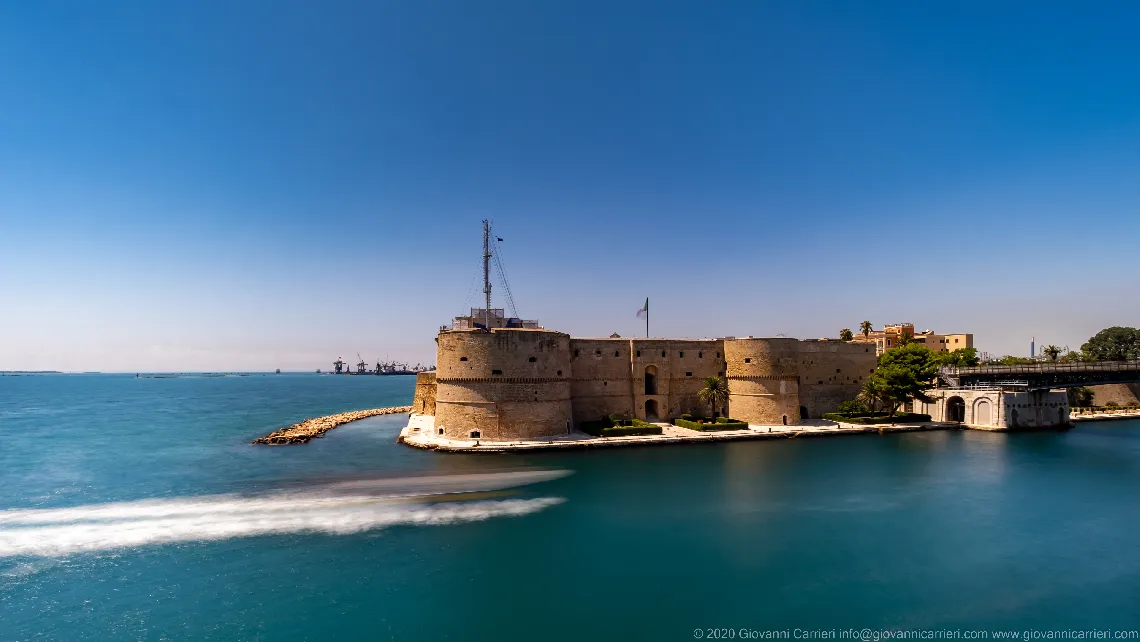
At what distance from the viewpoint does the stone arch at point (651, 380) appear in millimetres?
43688

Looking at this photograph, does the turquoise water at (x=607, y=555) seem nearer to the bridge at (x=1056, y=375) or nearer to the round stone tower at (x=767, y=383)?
the round stone tower at (x=767, y=383)

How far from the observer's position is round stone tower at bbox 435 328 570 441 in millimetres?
35344

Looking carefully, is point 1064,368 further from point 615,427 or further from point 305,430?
point 305,430

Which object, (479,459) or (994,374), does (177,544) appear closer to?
(479,459)

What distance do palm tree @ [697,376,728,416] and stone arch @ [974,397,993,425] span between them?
21225 mm

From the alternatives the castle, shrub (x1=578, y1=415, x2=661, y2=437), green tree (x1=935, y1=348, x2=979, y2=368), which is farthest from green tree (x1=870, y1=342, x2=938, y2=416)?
shrub (x1=578, y1=415, x2=661, y2=437)

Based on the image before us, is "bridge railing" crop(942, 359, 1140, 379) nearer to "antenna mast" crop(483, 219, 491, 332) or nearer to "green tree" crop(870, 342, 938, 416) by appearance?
"green tree" crop(870, 342, 938, 416)

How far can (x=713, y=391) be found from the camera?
1690 inches

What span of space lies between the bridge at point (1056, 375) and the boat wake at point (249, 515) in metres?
45.0

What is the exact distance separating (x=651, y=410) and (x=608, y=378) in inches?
194

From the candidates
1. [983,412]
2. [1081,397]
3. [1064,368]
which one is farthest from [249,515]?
[1081,397]

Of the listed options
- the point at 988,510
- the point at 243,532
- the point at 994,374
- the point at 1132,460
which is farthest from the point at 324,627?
the point at 994,374

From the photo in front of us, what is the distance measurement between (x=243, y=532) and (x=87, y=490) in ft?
→ 44.2

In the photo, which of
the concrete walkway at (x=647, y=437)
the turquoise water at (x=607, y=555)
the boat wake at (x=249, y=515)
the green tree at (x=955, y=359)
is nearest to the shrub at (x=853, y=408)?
the concrete walkway at (x=647, y=437)
